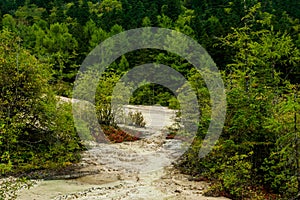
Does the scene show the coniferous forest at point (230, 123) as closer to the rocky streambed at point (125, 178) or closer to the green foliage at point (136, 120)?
the rocky streambed at point (125, 178)

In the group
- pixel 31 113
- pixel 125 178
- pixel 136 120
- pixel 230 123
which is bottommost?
pixel 125 178

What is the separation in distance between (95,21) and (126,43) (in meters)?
12.2

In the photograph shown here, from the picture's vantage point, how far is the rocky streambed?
9148 mm

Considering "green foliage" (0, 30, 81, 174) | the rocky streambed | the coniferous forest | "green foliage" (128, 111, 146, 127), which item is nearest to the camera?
the rocky streambed

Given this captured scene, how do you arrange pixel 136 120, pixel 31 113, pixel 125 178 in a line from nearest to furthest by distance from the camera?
pixel 125 178 → pixel 31 113 → pixel 136 120

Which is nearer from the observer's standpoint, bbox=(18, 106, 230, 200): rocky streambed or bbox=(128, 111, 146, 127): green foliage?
bbox=(18, 106, 230, 200): rocky streambed

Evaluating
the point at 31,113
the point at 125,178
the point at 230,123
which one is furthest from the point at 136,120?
the point at 230,123

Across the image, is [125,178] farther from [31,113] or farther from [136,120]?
[136,120]

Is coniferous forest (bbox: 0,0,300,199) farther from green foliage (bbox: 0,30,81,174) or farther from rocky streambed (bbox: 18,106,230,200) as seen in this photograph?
rocky streambed (bbox: 18,106,230,200)

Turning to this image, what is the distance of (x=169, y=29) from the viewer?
36969 millimetres

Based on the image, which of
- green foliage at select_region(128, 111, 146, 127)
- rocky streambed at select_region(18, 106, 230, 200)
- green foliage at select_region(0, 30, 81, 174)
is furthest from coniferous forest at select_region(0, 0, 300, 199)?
green foliage at select_region(128, 111, 146, 127)

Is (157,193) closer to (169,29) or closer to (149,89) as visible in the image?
(149,89)

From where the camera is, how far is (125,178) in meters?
11.0

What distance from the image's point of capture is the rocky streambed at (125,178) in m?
9.15
